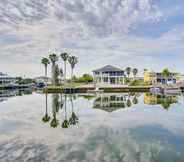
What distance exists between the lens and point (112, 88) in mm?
61969

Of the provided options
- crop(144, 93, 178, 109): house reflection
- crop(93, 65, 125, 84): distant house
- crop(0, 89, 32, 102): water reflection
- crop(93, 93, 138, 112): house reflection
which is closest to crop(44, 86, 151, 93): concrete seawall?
crop(0, 89, 32, 102): water reflection

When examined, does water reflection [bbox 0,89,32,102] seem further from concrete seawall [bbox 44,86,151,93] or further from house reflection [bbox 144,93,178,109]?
house reflection [bbox 144,93,178,109]

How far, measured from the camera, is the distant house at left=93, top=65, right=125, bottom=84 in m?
77.8

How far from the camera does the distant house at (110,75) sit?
77.8 m

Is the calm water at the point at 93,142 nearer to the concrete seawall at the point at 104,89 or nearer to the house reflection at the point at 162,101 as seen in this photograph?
the house reflection at the point at 162,101

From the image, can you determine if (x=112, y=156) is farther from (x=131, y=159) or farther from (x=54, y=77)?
(x=54, y=77)

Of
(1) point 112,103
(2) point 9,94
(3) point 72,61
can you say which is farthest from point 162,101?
(3) point 72,61

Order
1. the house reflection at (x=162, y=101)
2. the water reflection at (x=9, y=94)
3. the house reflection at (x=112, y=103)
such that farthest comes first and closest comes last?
the water reflection at (x=9, y=94) → the house reflection at (x=162, y=101) → the house reflection at (x=112, y=103)

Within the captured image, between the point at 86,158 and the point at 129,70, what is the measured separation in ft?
373

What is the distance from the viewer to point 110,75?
7875 centimetres

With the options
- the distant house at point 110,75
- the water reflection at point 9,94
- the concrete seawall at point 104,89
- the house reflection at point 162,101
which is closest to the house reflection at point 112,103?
the house reflection at point 162,101

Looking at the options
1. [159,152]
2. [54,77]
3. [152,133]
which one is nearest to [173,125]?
[152,133]

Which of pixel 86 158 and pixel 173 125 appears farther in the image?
pixel 173 125

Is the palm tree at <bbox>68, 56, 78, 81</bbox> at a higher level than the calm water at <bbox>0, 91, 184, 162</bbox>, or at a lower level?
higher
